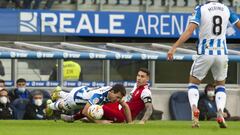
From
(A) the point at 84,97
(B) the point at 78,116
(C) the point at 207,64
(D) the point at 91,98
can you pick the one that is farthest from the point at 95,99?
(C) the point at 207,64

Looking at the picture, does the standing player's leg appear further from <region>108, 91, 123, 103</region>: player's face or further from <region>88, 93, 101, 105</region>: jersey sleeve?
<region>88, 93, 101, 105</region>: jersey sleeve

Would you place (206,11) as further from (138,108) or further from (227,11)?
(138,108)

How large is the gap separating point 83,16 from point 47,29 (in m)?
1.17

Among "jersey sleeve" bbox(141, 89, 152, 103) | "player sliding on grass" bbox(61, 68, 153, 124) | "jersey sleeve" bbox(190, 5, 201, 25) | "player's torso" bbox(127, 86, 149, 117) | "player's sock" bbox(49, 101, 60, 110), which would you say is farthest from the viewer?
"player's sock" bbox(49, 101, 60, 110)

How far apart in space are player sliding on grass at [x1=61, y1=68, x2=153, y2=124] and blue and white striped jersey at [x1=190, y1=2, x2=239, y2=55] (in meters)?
1.82

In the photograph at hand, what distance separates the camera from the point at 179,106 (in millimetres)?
21484

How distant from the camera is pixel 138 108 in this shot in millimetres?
14742

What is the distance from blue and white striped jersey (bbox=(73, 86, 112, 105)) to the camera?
13.9 meters

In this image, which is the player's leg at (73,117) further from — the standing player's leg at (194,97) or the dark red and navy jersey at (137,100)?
the standing player's leg at (194,97)

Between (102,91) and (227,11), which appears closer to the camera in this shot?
(227,11)

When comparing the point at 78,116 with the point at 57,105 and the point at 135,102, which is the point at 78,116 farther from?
the point at 135,102

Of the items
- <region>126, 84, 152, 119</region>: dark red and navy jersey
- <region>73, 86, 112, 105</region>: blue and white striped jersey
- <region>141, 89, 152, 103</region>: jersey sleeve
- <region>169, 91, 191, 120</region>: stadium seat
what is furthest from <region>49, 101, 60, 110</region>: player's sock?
<region>169, 91, 191, 120</region>: stadium seat

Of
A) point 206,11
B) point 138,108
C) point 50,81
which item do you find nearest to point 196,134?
point 206,11

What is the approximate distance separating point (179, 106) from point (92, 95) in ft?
25.4
